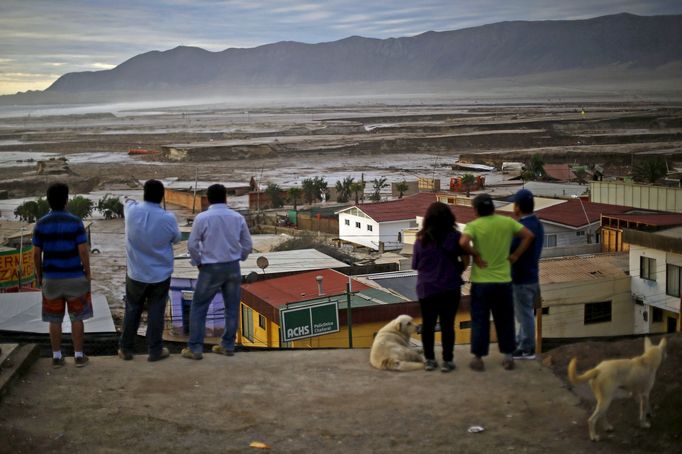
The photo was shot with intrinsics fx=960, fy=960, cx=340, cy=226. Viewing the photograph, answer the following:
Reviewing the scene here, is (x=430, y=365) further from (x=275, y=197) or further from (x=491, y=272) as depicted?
(x=275, y=197)

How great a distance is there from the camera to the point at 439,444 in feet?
18.4

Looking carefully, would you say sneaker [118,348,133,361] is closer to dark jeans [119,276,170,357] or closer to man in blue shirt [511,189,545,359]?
dark jeans [119,276,170,357]

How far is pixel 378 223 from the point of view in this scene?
29.1 meters

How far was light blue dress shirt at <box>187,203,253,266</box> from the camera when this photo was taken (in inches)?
296

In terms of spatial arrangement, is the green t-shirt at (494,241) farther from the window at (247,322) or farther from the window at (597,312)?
the window at (597,312)

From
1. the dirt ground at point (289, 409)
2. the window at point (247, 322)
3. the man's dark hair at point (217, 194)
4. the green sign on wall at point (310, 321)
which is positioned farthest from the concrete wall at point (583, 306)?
the man's dark hair at point (217, 194)

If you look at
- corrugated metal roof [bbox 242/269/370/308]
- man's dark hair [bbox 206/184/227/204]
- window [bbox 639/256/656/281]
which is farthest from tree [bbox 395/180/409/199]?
man's dark hair [bbox 206/184/227/204]

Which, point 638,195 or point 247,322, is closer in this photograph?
point 247,322

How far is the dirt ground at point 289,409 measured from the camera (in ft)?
18.4

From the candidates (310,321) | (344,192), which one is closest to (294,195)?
(344,192)

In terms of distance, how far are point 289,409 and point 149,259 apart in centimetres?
185

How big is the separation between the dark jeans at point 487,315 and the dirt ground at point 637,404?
0.39 metres

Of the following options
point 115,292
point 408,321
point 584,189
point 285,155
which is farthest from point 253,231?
point 285,155

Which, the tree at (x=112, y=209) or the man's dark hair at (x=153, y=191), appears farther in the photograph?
the tree at (x=112, y=209)
